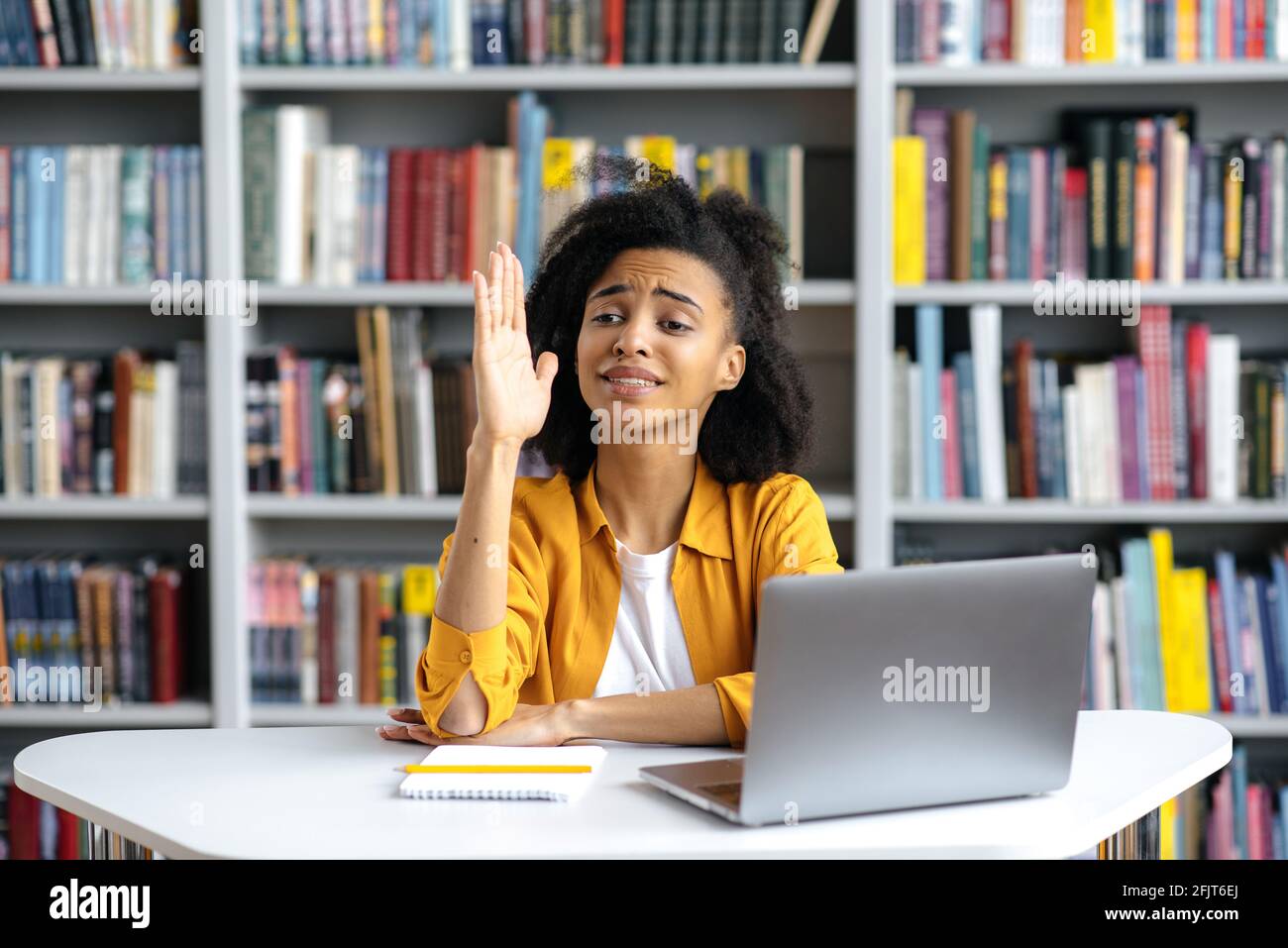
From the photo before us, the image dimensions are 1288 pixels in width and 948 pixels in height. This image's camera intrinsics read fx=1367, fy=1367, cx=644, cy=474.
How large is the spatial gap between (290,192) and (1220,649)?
1.98m

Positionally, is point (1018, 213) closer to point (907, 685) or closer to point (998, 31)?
point (998, 31)

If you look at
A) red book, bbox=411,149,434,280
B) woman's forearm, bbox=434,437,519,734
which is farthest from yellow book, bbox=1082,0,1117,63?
woman's forearm, bbox=434,437,519,734

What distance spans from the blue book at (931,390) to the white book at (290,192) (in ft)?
3.97

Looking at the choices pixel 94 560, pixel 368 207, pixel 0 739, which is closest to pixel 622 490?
pixel 368 207

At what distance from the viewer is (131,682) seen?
8.89 ft

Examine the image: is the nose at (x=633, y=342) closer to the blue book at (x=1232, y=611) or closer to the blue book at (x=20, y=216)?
the blue book at (x=1232, y=611)

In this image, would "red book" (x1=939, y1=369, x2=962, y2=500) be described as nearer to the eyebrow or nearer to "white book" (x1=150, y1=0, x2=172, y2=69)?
the eyebrow

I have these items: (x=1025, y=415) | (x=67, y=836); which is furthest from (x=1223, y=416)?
(x=67, y=836)

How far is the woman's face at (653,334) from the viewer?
171cm

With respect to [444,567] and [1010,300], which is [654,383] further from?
[1010,300]

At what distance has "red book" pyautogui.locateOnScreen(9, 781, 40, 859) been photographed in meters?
2.73

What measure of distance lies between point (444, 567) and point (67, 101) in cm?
195

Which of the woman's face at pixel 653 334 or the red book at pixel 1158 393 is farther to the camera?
the red book at pixel 1158 393

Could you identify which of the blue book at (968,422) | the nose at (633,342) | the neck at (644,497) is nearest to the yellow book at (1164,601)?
the blue book at (968,422)
